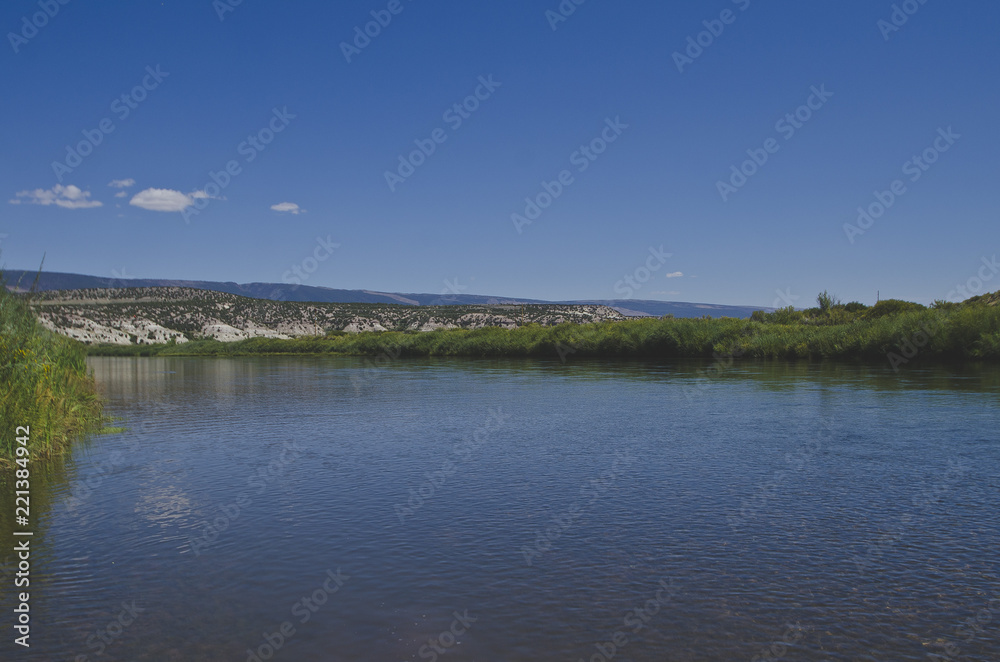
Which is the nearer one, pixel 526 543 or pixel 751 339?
pixel 526 543

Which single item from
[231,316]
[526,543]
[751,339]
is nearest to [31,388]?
[526,543]

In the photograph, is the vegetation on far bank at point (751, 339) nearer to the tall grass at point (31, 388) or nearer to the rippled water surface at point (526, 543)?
the rippled water surface at point (526, 543)

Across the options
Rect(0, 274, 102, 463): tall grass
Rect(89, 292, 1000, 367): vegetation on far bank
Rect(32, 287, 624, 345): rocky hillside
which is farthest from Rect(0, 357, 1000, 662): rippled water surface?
Rect(32, 287, 624, 345): rocky hillside

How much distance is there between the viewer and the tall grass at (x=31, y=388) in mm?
12422

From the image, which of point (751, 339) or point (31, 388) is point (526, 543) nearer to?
point (31, 388)

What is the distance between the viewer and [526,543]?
8.73 m

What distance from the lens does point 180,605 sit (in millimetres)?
6859

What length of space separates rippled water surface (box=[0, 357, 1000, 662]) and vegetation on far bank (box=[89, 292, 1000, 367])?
24.9 meters

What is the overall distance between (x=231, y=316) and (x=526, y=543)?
12103 centimetres

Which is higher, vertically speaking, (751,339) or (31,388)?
(751,339)

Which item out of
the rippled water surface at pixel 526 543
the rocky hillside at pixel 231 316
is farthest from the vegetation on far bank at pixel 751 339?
the rippled water surface at pixel 526 543

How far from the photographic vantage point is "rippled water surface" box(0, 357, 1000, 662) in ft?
20.2

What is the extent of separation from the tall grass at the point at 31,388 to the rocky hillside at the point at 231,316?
89.4 metres

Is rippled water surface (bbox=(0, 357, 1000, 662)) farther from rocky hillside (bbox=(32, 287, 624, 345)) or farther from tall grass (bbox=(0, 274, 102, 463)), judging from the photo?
rocky hillside (bbox=(32, 287, 624, 345))
